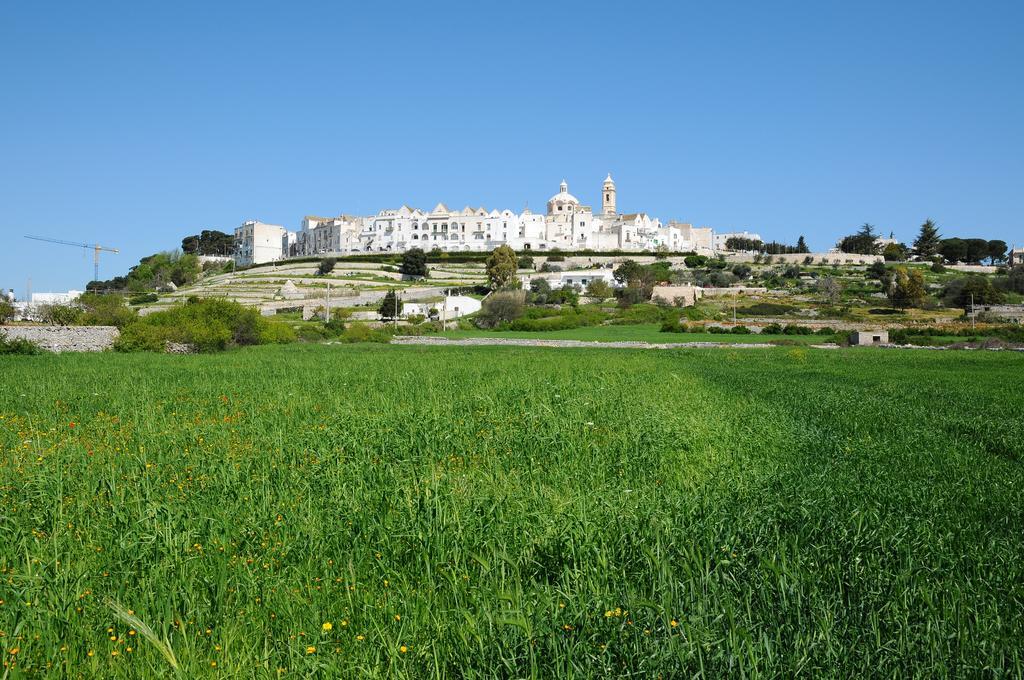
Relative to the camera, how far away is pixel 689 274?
10831 centimetres

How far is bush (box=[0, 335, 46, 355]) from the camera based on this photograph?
31.0 metres

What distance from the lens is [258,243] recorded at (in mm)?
158250

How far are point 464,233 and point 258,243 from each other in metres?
45.4

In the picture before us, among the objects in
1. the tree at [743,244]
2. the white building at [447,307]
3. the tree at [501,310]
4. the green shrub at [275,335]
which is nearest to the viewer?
the green shrub at [275,335]

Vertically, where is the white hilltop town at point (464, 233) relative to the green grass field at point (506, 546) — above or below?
above

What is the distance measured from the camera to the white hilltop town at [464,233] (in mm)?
145500

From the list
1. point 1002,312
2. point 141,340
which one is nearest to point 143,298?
point 141,340

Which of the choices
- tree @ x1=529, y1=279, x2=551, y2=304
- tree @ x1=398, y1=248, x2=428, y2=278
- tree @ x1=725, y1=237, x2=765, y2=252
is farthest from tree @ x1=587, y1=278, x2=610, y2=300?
tree @ x1=725, y1=237, x2=765, y2=252

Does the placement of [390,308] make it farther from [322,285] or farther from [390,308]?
[322,285]

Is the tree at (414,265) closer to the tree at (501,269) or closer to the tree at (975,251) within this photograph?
the tree at (501,269)

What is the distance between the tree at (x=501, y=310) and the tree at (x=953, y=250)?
9663cm

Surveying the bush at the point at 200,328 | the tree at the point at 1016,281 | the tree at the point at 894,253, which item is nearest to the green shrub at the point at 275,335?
the bush at the point at 200,328

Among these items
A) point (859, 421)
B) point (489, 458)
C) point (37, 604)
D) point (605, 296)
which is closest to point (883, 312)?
point (605, 296)

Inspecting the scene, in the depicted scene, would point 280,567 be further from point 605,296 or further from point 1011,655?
point 605,296
